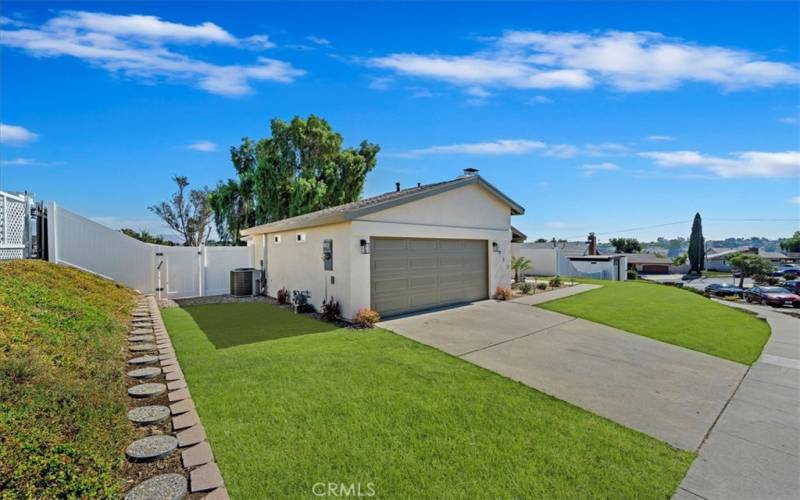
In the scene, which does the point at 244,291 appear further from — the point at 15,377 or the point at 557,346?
the point at 557,346

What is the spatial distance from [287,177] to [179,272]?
12406 millimetres

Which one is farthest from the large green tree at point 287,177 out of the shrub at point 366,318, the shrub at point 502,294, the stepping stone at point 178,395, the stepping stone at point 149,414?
the stepping stone at point 149,414

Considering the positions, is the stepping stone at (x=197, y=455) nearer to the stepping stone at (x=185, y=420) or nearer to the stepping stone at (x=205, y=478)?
the stepping stone at (x=205, y=478)

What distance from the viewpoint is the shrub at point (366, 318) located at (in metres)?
8.67

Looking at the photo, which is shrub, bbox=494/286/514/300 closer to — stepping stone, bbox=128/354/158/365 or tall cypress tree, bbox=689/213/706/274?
stepping stone, bbox=128/354/158/365

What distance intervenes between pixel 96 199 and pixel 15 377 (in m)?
21.4

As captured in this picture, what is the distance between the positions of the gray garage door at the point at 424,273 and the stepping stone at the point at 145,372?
17.0 ft

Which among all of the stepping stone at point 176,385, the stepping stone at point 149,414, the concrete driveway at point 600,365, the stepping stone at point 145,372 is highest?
the stepping stone at point 145,372

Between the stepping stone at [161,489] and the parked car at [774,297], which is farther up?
the stepping stone at [161,489]

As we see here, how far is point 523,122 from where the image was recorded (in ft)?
44.4

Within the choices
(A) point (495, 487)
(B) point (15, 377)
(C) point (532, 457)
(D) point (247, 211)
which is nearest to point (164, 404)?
(B) point (15, 377)

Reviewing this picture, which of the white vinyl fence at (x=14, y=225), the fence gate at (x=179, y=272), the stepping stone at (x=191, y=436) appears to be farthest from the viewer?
the fence gate at (x=179, y=272)

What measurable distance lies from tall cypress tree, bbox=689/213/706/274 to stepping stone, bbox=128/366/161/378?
219 feet

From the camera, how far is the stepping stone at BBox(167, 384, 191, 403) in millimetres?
4432
